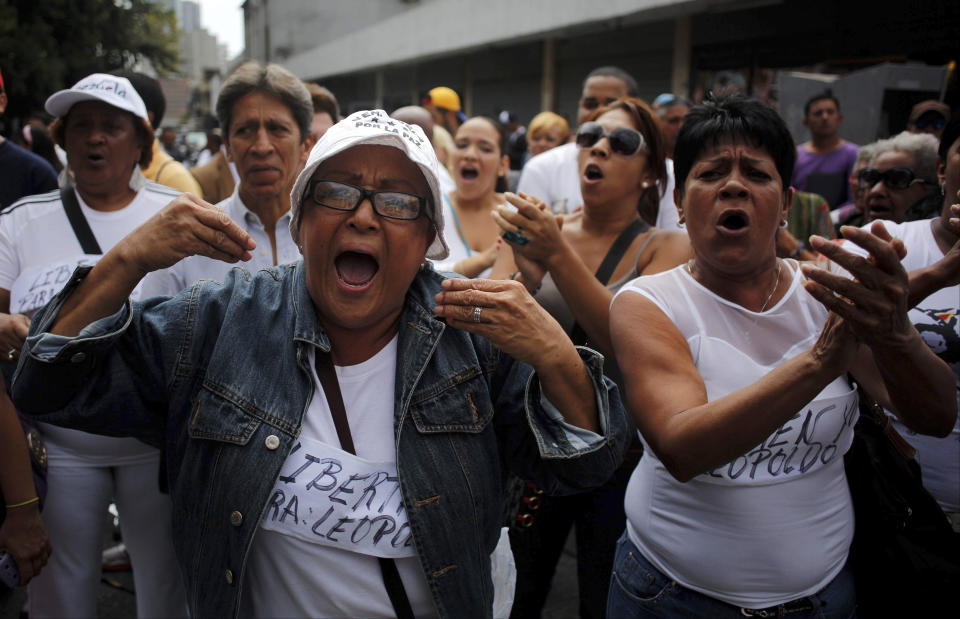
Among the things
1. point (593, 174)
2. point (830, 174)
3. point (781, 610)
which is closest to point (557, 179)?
point (593, 174)

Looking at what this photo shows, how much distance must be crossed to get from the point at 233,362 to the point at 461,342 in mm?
570

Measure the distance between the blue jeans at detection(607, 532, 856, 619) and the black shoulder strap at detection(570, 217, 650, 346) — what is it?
0.89 metres

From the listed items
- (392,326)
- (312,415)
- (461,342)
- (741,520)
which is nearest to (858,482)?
(741,520)

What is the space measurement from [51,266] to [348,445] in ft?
5.12

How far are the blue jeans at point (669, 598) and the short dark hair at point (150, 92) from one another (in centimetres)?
334

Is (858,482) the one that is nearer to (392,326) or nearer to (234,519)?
(392,326)

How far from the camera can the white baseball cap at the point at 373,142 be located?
172 cm

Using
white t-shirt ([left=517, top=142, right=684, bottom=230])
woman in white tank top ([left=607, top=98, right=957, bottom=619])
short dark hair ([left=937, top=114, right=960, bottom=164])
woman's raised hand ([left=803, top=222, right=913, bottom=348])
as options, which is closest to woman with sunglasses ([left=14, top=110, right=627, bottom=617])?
woman in white tank top ([left=607, top=98, right=957, bottom=619])

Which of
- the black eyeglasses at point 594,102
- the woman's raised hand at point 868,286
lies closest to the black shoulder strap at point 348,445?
the woman's raised hand at point 868,286

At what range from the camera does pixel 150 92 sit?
3947mm

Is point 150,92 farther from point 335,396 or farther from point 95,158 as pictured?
point 335,396

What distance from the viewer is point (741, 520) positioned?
1914 mm

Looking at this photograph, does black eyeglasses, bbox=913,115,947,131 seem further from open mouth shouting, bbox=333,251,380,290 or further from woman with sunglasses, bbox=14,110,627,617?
open mouth shouting, bbox=333,251,380,290

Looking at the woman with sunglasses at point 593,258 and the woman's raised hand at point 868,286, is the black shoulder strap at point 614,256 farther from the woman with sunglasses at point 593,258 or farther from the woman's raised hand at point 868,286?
the woman's raised hand at point 868,286
